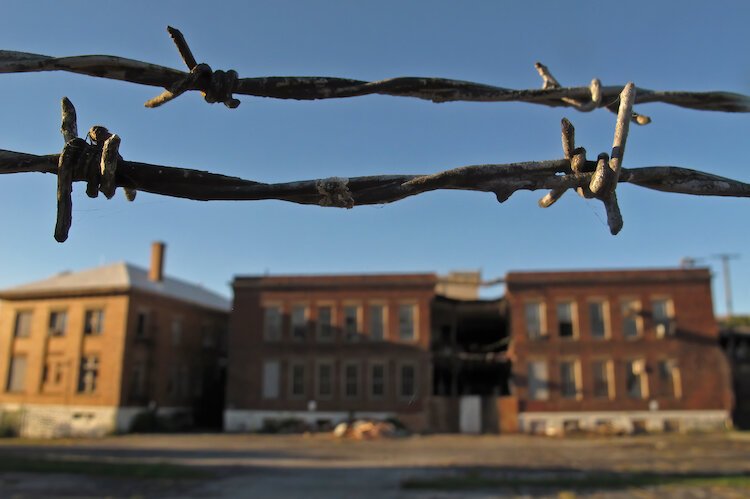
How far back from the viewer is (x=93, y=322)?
138 feet

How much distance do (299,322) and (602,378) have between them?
63.1 ft

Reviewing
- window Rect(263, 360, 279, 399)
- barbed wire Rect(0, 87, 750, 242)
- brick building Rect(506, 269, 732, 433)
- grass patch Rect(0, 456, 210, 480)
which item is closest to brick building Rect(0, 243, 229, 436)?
window Rect(263, 360, 279, 399)

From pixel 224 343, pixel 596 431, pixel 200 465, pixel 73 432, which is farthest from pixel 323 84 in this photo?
pixel 224 343

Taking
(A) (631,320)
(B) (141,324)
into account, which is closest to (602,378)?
(A) (631,320)

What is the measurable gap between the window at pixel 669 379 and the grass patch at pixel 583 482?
875 inches

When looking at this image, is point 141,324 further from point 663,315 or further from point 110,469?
point 663,315

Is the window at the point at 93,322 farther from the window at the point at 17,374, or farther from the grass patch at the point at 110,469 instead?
the grass patch at the point at 110,469

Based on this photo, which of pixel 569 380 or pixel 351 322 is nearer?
pixel 569 380

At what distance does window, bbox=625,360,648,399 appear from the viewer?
3981 centimetres

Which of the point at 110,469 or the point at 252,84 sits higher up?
the point at 252,84

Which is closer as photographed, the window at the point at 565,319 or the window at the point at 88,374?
the window at the point at 88,374

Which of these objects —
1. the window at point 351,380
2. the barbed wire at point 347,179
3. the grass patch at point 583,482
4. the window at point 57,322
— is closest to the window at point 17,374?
the window at point 57,322

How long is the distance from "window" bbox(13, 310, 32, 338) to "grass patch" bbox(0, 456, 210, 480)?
73.6 ft

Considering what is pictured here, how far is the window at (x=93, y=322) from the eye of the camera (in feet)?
137
